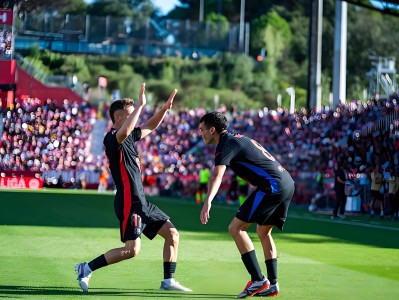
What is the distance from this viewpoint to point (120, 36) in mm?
60594

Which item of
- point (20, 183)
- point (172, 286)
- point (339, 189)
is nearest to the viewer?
point (172, 286)

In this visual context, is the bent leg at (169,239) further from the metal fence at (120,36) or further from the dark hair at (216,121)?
the metal fence at (120,36)

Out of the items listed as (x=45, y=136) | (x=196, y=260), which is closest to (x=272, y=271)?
(x=196, y=260)

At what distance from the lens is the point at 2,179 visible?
5428cm

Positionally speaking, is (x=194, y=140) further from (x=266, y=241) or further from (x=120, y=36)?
(x=266, y=241)

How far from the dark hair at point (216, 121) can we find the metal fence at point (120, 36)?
92.2ft

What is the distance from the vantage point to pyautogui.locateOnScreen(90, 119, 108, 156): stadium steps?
194ft

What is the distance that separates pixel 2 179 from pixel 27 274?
137ft

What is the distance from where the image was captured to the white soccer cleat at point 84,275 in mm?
11492

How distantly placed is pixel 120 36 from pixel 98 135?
19.1ft

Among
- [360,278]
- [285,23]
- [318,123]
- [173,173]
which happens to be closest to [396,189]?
[318,123]

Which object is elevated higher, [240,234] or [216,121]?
[216,121]

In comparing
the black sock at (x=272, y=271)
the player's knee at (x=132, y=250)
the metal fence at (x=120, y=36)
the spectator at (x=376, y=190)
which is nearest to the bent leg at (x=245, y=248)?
the black sock at (x=272, y=271)

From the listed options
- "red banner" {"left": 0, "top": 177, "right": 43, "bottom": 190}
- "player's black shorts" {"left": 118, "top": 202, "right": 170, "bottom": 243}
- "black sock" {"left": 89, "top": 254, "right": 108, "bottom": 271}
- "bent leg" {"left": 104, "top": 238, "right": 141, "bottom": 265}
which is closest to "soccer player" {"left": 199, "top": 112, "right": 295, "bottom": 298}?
"player's black shorts" {"left": 118, "top": 202, "right": 170, "bottom": 243}
